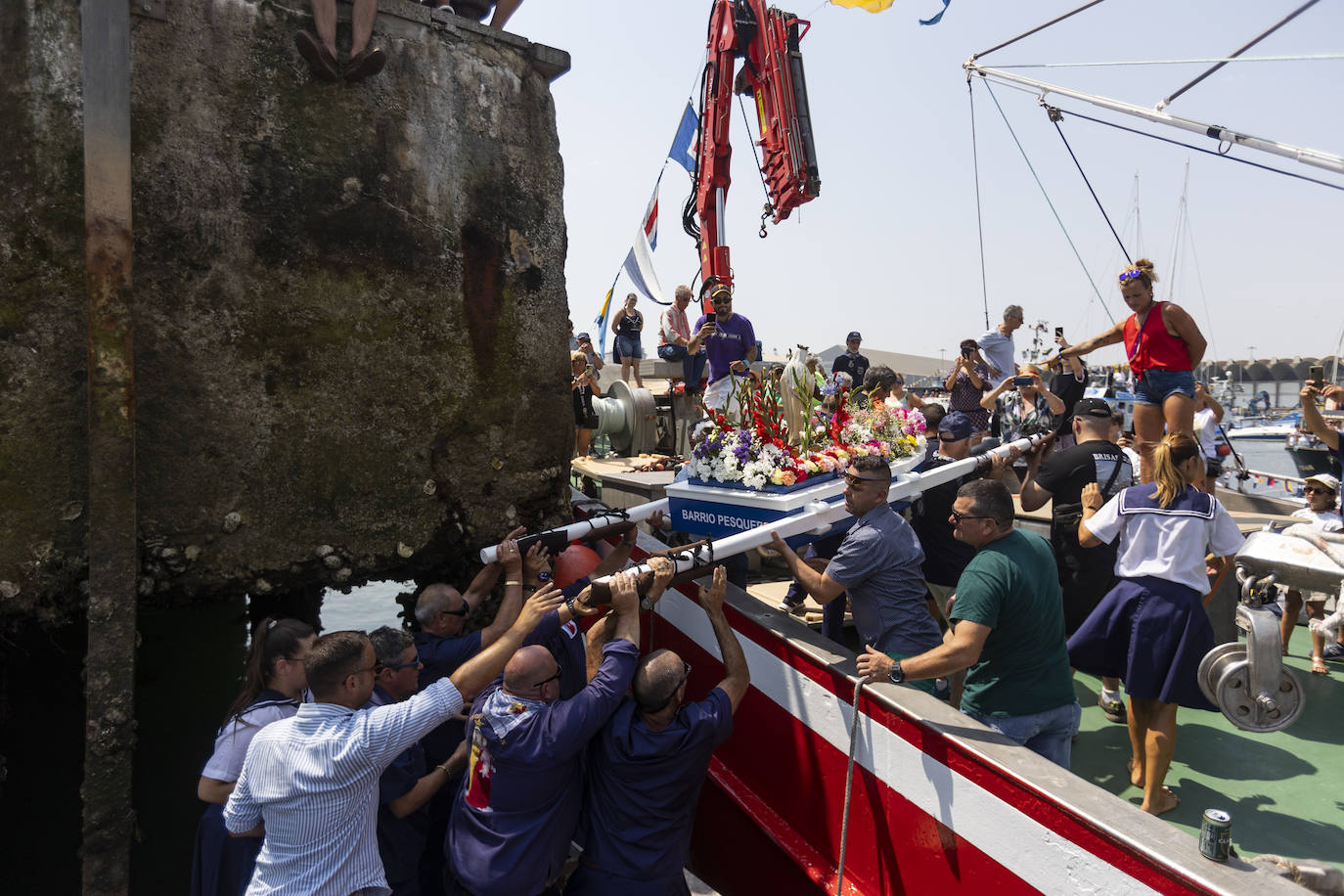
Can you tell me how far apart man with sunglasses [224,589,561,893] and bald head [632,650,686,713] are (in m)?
0.72

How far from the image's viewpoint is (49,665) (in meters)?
6.70

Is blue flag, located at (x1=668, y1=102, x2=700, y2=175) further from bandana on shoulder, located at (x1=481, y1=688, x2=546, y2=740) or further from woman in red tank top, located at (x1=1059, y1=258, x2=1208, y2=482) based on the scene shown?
bandana on shoulder, located at (x1=481, y1=688, x2=546, y2=740)

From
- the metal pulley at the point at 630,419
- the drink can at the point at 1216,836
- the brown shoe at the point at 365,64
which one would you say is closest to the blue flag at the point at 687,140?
the metal pulley at the point at 630,419

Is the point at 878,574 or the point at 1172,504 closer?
the point at 878,574

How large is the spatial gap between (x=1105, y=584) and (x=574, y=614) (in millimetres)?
3676

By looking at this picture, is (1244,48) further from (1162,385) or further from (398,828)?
(398,828)

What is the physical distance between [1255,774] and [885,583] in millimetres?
2700

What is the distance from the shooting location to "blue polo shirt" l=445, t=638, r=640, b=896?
3.22m

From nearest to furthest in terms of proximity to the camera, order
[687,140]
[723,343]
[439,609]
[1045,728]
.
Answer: [1045,728] < [439,609] < [723,343] < [687,140]

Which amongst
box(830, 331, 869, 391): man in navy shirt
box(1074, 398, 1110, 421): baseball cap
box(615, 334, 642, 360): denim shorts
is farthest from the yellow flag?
box(1074, 398, 1110, 421): baseball cap

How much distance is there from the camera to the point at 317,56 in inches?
157

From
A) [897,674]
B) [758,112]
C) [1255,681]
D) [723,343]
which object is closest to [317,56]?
[897,674]

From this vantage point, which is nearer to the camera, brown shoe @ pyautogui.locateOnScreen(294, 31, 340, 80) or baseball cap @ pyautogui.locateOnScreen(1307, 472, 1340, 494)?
brown shoe @ pyautogui.locateOnScreen(294, 31, 340, 80)

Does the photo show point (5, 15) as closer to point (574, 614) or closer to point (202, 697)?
point (574, 614)
